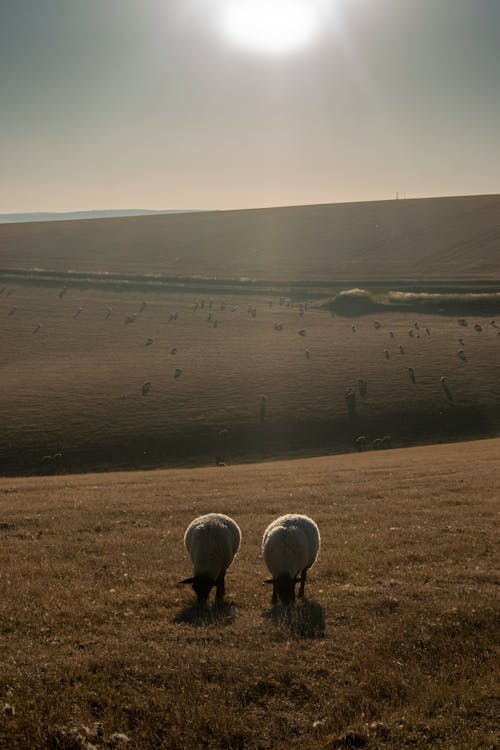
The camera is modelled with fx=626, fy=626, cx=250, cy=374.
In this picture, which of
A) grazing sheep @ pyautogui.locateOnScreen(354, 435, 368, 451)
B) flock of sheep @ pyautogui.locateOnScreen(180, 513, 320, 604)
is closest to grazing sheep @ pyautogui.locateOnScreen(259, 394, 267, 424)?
grazing sheep @ pyautogui.locateOnScreen(354, 435, 368, 451)

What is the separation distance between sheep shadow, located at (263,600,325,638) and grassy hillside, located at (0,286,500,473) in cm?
3299

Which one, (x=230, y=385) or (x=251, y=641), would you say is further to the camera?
(x=230, y=385)

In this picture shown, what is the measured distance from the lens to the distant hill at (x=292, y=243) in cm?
11931

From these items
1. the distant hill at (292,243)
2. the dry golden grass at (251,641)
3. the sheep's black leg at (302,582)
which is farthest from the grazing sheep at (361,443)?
the distant hill at (292,243)

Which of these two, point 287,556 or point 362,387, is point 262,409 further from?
point 287,556

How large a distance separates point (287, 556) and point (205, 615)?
2.10 m

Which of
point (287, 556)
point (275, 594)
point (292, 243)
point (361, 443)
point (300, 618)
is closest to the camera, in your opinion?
point (300, 618)

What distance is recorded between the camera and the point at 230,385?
57.7m

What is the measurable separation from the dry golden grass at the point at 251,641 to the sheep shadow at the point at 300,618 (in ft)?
0.13

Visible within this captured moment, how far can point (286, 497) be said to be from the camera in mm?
24000

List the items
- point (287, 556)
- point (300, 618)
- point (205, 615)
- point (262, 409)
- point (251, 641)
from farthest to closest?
point (262, 409), point (287, 556), point (205, 615), point (300, 618), point (251, 641)

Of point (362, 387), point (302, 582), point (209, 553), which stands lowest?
point (302, 582)

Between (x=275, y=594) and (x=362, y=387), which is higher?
(x=362, y=387)

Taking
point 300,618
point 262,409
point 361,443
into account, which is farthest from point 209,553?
point 262,409
